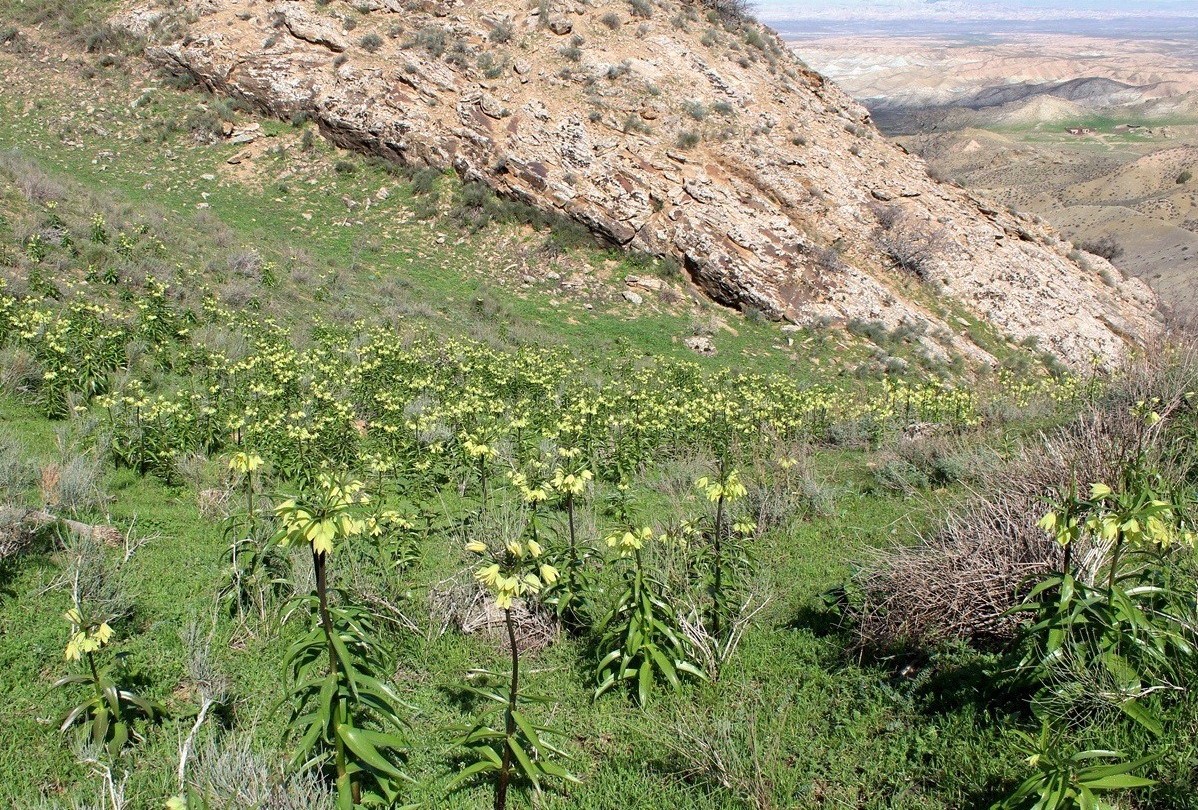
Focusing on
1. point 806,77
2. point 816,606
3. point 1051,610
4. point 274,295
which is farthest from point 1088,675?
point 806,77

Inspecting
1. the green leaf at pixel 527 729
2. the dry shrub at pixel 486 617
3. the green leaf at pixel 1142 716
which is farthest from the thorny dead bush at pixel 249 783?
the green leaf at pixel 1142 716

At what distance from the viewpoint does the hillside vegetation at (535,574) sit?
3.83m

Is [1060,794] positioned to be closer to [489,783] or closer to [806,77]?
[489,783]

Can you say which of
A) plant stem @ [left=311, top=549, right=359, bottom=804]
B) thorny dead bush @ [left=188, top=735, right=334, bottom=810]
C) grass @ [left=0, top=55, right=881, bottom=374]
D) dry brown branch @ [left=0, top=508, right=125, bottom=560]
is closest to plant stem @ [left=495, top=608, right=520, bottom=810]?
plant stem @ [left=311, top=549, right=359, bottom=804]

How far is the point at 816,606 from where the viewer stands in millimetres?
6027

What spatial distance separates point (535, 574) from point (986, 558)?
2906 millimetres

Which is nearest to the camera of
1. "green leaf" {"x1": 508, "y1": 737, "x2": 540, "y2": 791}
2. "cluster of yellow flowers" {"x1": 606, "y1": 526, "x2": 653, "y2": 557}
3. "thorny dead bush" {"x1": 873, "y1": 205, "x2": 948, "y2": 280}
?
"green leaf" {"x1": 508, "y1": 737, "x2": 540, "y2": 791}

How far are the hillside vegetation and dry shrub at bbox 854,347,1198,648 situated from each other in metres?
0.03

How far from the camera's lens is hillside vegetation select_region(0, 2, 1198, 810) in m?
3.83

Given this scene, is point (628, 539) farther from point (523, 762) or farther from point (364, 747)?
point (364, 747)

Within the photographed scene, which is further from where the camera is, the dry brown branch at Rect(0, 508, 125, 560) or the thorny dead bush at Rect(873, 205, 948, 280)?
the thorny dead bush at Rect(873, 205, 948, 280)

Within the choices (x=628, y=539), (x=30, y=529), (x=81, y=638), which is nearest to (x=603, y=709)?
(x=628, y=539)

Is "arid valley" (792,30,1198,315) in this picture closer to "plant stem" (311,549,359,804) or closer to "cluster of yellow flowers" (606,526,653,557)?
"cluster of yellow flowers" (606,526,653,557)

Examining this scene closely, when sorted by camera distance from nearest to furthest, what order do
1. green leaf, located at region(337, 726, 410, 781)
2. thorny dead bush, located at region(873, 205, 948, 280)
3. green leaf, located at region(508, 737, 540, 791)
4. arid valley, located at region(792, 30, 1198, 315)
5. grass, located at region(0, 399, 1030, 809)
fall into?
green leaf, located at region(337, 726, 410, 781) → green leaf, located at region(508, 737, 540, 791) → grass, located at region(0, 399, 1030, 809) → thorny dead bush, located at region(873, 205, 948, 280) → arid valley, located at region(792, 30, 1198, 315)
